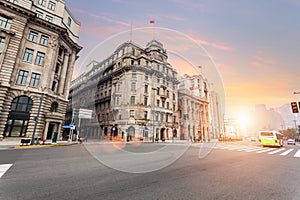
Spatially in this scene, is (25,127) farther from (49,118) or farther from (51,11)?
(51,11)

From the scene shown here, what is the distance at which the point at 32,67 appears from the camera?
993 inches

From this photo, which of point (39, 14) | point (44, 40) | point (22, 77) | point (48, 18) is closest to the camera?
point (22, 77)

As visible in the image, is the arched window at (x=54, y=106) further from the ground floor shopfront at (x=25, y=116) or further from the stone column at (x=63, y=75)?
the stone column at (x=63, y=75)

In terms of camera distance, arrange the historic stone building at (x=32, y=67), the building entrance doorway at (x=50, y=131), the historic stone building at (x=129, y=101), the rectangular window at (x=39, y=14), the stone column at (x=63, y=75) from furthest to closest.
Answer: the historic stone building at (x=129, y=101) < the stone column at (x=63, y=75) < the rectangular window at (x=39, y=14) < the building entrance doorway at (x=50, y=131) < the historic stone building at (x=32, y=67)

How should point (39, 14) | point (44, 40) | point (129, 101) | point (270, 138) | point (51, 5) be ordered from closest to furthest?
1. point (270, 138)
2. point (44, 40)
3. point (39, 14)
4. point (51, 5)
5. point (129, 101)

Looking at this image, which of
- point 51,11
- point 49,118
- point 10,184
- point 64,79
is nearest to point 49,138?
point 49,118

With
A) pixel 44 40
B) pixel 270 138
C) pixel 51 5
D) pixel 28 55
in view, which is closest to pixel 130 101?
pixel 44 40

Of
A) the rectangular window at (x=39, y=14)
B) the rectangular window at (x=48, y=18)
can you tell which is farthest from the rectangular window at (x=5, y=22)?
the rectangular window at (x=48, y=18)

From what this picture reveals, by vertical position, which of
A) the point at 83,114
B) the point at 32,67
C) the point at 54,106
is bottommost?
the point at 83,114

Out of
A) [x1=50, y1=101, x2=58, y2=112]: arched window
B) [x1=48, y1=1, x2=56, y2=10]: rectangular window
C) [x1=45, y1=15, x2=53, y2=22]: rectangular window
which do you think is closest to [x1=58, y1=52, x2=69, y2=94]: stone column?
[x1=50, y1=101, x2=58, y2=112]: arched window

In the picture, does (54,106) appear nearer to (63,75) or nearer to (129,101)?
(63,75)

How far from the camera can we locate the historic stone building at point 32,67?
73.6 ft

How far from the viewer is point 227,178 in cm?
512

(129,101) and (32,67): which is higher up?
(32,67)
